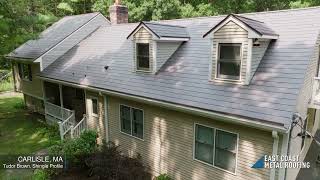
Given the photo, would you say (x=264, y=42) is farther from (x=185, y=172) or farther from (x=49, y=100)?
(x=49, y=100)

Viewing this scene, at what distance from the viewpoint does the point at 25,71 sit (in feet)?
69.4

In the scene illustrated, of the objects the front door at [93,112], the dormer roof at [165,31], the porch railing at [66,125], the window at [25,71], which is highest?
the dormer roof at [165,31]

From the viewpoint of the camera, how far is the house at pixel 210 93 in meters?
7.68

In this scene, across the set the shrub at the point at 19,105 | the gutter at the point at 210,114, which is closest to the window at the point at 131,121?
the gutter at the point at 210,114

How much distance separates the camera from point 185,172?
980 centimetres

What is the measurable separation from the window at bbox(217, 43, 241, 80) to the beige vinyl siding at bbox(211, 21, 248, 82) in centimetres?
17

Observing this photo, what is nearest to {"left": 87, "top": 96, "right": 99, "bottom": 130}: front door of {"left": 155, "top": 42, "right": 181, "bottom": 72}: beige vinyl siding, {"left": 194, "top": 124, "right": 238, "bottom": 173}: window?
{"left": 155, "top": 42, "right": 181, "bottom": 72}: beige vinyl siding

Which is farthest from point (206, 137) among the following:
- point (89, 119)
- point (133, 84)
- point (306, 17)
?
point (89, 119)

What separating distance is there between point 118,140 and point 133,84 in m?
2.93

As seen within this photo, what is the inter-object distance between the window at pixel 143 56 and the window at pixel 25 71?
11.8 m

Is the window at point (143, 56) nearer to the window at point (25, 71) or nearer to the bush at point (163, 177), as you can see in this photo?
the bush at point (163, 177)

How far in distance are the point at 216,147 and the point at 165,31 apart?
5.27 m

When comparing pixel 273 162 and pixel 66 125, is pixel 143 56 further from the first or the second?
pixel 273 162

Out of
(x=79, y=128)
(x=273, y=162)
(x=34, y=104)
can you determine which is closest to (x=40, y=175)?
(x=79, y=128)
